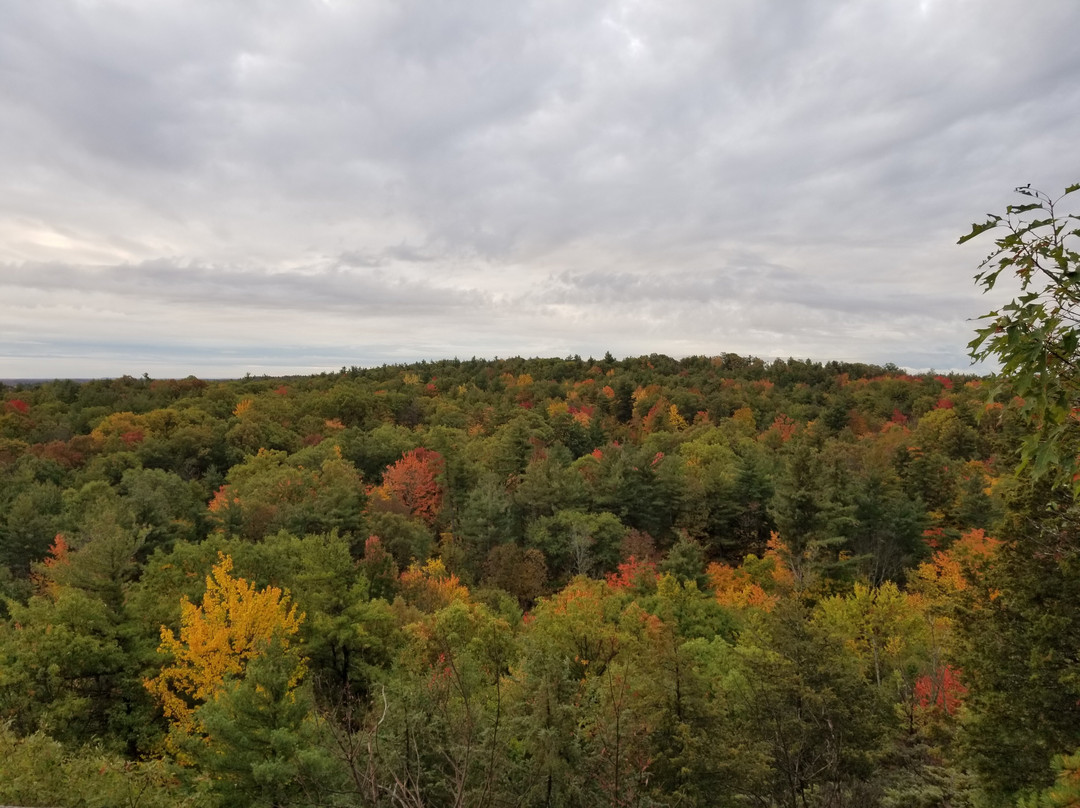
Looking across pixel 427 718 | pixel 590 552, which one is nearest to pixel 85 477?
pixel 590 552

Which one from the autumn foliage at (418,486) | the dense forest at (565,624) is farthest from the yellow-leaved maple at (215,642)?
the autumn foliage at (418,486)

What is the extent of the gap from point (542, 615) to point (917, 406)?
7558 cm

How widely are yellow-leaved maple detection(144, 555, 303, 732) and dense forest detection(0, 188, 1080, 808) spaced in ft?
0.29

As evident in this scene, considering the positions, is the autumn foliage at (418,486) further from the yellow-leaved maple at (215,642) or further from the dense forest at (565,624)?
the yellow-leaved maple at (215,642)

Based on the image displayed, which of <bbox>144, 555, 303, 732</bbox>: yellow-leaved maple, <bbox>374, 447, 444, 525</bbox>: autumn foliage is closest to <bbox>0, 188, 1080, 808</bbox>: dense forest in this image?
<bbox>144, 555, 303, 732</bbox>: yellow-leaved maple

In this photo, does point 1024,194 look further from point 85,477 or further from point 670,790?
point 85,477

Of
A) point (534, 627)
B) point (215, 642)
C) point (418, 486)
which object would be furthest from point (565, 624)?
point (418, 486)

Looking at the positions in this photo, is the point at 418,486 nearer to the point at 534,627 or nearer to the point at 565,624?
the point at 534,627

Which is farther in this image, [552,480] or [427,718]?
[552,480]

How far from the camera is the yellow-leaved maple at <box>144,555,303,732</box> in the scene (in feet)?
57.1

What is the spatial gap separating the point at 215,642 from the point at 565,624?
11.1 m

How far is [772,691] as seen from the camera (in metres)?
11.8

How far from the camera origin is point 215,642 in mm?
17641

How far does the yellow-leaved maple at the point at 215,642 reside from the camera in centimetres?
1741
